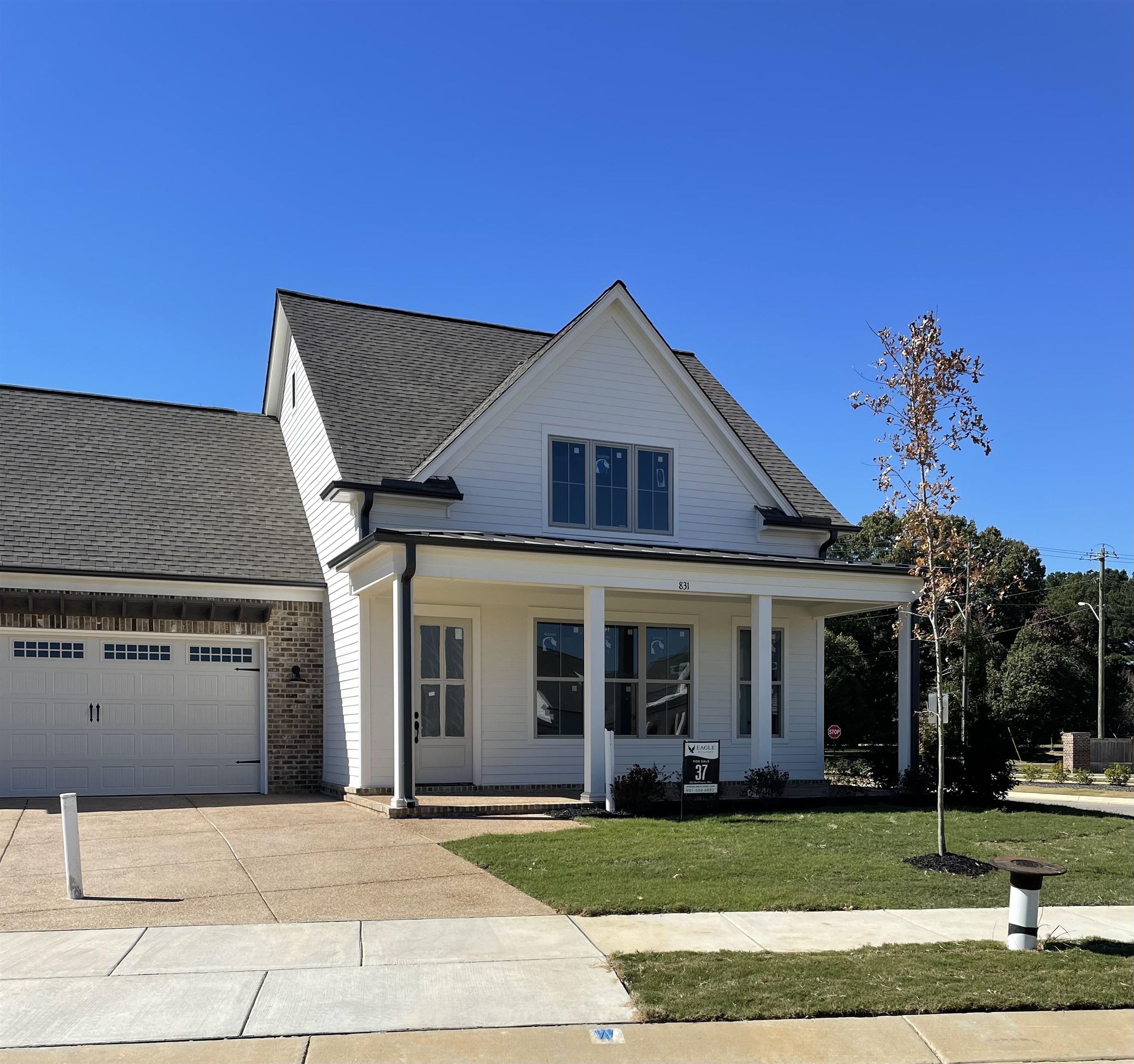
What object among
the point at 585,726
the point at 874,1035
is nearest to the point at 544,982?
the point at 874,1035

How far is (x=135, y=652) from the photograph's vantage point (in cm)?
1781

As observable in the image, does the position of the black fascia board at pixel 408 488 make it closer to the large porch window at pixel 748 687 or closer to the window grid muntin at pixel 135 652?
the window grid muntin at pixel 135 652

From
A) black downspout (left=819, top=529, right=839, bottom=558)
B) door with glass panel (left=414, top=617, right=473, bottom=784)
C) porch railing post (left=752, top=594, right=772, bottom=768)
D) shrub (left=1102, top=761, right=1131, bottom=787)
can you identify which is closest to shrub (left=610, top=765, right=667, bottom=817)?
porch railing post (left=752, top=594, right=772, bottom=768)

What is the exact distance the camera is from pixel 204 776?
59.4 feet

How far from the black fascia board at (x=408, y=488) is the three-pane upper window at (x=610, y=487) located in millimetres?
1776

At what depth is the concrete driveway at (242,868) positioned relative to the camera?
360 inches

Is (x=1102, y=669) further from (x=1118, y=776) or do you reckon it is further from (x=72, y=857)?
(x=72, y=857)

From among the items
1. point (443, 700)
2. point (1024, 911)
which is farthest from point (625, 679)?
point (1024, 911)

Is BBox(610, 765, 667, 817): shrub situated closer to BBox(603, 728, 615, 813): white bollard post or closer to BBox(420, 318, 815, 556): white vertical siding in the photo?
BBox(603, 728, 615, 813): white bollard post

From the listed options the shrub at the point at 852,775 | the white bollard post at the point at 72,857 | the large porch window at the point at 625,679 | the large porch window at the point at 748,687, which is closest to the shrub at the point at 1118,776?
the shrub at the point at 852,775

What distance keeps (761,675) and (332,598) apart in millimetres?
6854

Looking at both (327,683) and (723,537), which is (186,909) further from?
(723,537)

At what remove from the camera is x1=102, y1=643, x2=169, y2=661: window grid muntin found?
1761cm

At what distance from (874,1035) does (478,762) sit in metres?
11.8
